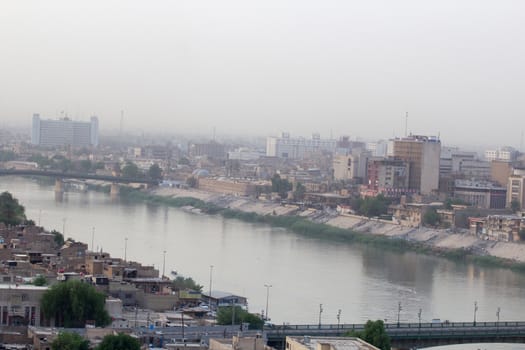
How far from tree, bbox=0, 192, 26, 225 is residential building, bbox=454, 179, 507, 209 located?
7.42 meters

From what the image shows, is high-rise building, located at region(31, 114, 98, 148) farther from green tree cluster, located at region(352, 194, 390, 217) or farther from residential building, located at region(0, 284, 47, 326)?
residential building, located at region(0, 284, 47, 326)

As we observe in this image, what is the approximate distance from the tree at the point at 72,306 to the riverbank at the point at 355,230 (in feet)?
22.0

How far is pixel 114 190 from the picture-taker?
2139 cm

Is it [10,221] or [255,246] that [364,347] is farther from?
[255,246]

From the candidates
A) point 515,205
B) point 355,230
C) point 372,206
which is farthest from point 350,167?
point 355,230

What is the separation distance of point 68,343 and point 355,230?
414 inches

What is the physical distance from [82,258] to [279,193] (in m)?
12.2

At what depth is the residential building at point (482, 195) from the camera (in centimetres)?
1841

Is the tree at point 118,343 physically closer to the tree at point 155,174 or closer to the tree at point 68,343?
the tree at point 68,343

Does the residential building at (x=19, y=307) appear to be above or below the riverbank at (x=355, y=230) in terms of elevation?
above

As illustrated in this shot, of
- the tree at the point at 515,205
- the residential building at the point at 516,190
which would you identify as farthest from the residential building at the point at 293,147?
the tree at the point at 515,205

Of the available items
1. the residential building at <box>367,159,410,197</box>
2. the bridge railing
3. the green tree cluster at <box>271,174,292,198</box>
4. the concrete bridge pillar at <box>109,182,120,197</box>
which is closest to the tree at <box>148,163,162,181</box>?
the concrete bridge pillar at <box>109,182,120,197</box>

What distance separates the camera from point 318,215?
17375mm

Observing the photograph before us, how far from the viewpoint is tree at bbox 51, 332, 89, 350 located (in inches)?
205
